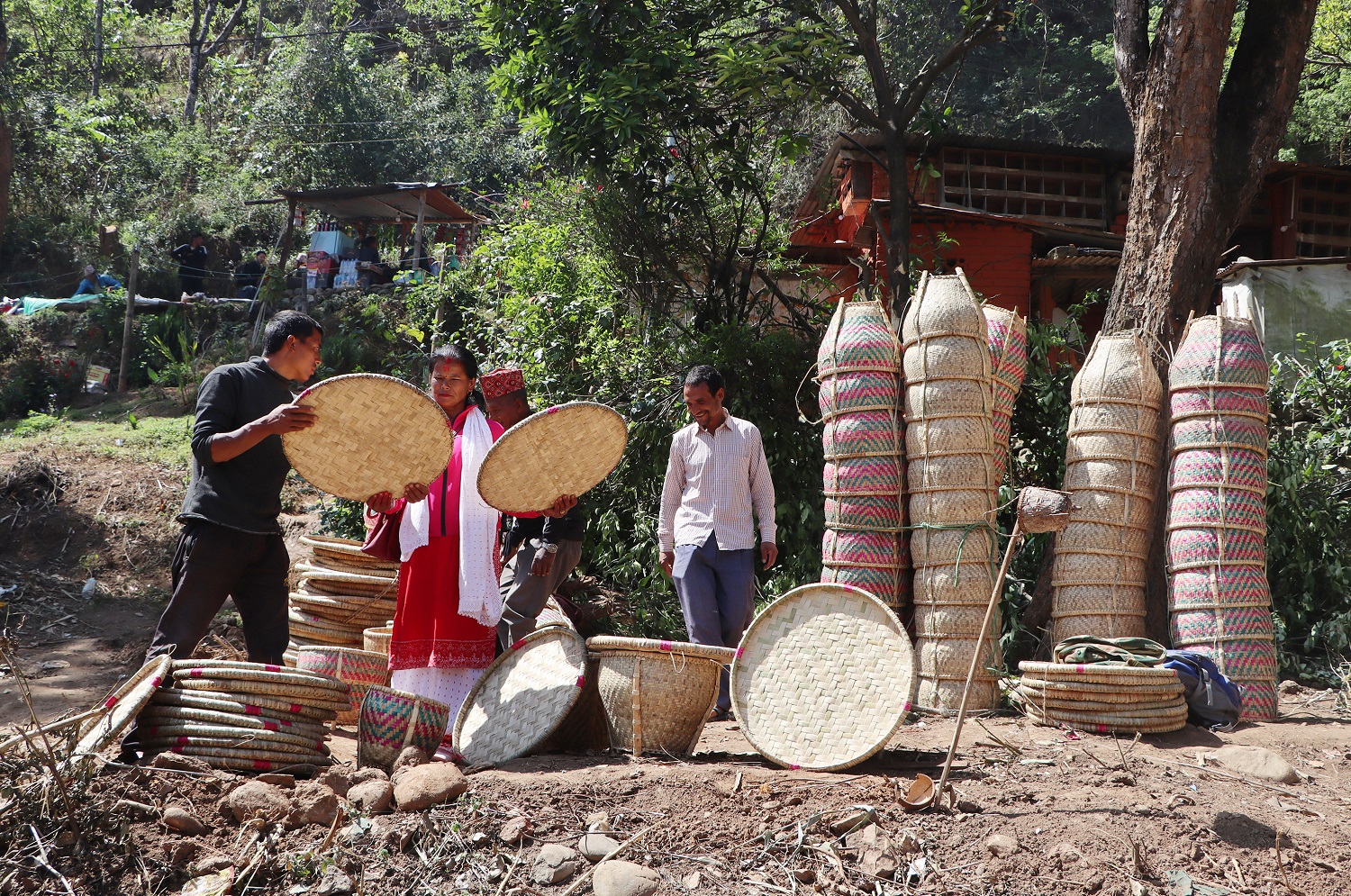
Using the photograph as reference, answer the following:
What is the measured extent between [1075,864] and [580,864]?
4.54 feet

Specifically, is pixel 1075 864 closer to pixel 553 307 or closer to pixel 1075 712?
pixel 1075 712

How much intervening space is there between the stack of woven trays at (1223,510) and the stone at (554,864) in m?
3.29

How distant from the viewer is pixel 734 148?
7.50 metres

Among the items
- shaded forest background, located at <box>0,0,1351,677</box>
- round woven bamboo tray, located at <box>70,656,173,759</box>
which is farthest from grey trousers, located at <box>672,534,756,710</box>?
round woven bamboo tray, located at <box>70,656,173,759</box>

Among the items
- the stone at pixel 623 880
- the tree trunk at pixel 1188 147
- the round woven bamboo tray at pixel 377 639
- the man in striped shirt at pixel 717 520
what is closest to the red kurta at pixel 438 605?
the round woven bamboo tray at pixel 377 639

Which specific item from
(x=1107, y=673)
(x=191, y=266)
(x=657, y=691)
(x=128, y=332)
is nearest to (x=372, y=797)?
(x=657, y=691)

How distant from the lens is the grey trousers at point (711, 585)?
4.69 m

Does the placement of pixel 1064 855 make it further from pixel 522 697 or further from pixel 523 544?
pixel 523 544

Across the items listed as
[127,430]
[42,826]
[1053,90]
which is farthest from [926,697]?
[1053,90]

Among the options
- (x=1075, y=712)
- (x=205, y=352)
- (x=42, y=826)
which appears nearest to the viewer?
(x=42, y=826)

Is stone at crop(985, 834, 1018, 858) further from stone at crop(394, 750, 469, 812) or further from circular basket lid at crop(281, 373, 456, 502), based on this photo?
circular basket lid at crop(281, 373, 456, 502)

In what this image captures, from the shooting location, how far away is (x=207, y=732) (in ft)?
10.8

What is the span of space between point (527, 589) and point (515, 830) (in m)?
1.77

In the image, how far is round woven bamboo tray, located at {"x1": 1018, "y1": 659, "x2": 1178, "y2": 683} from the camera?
14.0ft
